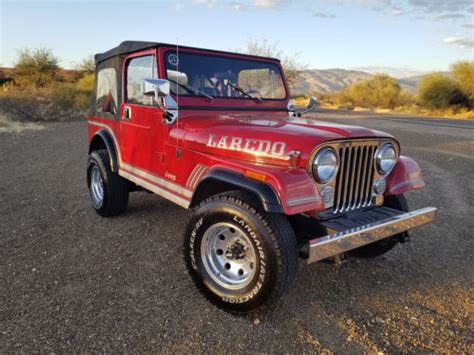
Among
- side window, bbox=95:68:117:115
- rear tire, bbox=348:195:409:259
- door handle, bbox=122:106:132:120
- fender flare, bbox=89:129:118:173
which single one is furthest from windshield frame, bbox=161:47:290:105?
rear tire, bbox=348:195:409:259

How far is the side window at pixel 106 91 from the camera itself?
4.41 meters

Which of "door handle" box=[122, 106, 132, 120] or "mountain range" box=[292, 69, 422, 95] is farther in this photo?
"mountain range" box=[292, 69, 422, 95]

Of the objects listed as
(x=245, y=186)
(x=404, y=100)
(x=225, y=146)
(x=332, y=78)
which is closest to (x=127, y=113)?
(x=225, y=146)


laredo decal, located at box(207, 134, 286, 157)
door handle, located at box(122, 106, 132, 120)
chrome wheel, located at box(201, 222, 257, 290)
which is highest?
door handle, located at box(122, 106, 132, 120)

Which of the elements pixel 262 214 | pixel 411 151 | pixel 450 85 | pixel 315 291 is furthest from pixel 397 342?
pixel 450 85

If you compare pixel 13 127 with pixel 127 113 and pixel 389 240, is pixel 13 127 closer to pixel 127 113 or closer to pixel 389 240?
pixel 127 113

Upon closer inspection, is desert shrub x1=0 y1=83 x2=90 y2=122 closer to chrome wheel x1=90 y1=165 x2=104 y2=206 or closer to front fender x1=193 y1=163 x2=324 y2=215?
chrome wheel x1=90 y1=165 x2=104 y2=206

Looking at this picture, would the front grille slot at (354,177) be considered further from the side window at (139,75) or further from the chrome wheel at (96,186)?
the chrome wheel at (96,186)

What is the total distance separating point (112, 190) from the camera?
178 inches

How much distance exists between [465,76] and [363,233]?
104ft

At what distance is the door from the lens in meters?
3.58

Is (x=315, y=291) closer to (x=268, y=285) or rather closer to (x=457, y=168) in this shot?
(x=268, y=285)

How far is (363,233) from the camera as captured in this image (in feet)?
8.23

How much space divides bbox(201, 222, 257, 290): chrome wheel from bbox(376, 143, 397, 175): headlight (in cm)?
127
